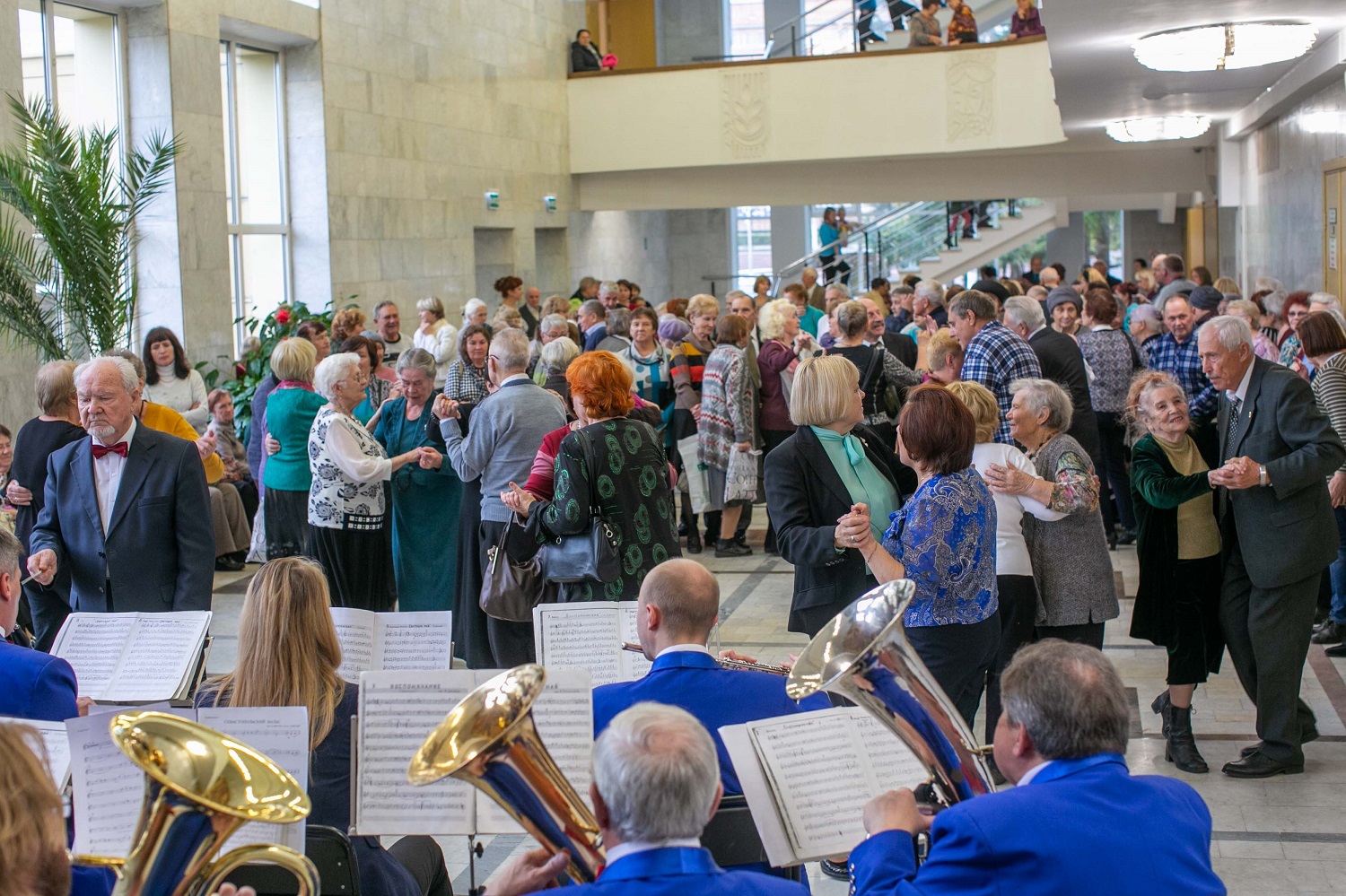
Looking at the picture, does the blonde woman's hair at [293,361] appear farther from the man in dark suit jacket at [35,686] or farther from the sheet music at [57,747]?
the sheet music at [57,747]

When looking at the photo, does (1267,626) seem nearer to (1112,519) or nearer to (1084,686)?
(1084,686)

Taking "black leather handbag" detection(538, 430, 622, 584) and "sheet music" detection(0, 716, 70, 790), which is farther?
"black leather handbag" detection(538, 430, 622, 584)

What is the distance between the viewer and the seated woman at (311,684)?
2.73 metres

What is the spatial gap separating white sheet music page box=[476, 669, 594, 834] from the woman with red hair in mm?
1743

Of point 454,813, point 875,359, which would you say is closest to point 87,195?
point 875,359

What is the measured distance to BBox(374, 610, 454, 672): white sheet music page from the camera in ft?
10.9

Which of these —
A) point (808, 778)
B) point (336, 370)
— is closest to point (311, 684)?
point (808, 778)

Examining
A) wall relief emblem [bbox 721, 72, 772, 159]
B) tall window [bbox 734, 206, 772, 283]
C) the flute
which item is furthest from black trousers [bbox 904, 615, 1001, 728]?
tall window [bbox 734, 206, 772, 283]

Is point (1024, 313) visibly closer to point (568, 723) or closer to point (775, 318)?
point (775, 318)

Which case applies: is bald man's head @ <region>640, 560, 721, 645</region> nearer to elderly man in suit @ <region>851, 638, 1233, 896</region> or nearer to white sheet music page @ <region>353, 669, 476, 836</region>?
white sheet music page @ <region>353, 669, 476, 836</region>

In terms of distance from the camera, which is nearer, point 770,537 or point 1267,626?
point 1267,626

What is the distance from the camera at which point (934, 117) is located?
1544 centimetres

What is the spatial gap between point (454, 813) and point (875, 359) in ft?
15.6

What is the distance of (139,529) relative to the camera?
4.26 meters
